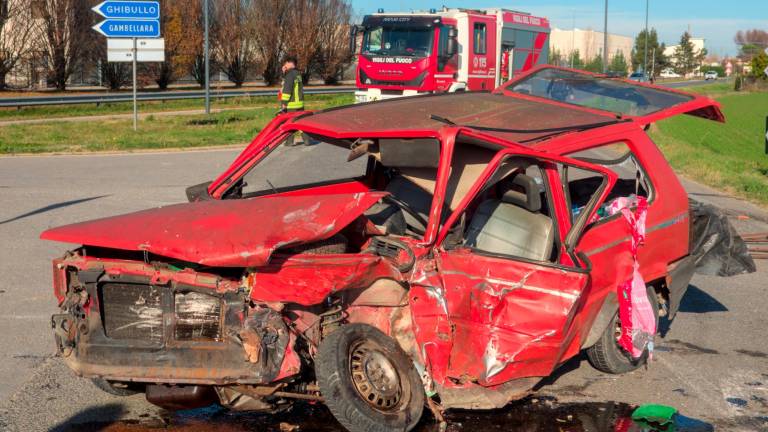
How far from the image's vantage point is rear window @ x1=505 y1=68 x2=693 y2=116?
7.15 meters

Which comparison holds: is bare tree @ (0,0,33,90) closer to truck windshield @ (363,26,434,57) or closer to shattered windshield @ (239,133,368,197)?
truck windshield @ (363,26,434,57)

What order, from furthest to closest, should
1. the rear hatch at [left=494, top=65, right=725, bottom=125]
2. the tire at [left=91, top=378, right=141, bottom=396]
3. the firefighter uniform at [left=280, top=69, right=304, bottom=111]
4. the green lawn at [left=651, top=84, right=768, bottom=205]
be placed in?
the firefighter uniform at [left=280, top=69, right=304, bottom=111] < the green lawn at [left=651, top=84, right=768, bottom=205] < the rear hatch at [left=494, top=65, right=725, bottom=125] < the tire at [left=91, top=378, right=141, bottom=396]

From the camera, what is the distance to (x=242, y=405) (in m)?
4.78

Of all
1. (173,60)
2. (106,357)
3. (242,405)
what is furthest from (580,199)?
(173,60)

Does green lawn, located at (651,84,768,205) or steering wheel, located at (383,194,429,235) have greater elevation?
steering wheel, located at (383,194,429,235)

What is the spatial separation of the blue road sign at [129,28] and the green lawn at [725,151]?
13.5 m

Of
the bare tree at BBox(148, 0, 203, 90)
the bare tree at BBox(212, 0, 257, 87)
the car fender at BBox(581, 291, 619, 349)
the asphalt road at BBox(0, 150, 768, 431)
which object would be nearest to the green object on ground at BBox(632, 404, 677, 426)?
the asphalt road at BBox(0, 150, 768, 431)

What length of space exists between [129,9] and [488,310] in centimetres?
2093

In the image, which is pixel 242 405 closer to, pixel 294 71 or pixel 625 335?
pixel 625 335

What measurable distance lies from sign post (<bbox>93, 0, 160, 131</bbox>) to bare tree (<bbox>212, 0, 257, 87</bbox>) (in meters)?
40.3

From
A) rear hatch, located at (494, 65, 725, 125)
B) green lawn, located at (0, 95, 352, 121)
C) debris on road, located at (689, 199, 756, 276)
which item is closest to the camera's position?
rear hatch, located at (494, 65, 725, 125)

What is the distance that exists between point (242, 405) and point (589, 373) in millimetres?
2611

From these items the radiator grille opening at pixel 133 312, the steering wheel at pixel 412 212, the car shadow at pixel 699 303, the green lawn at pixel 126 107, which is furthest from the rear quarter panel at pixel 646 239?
the green lawn at pixel 126 107

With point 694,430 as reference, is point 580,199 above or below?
above
